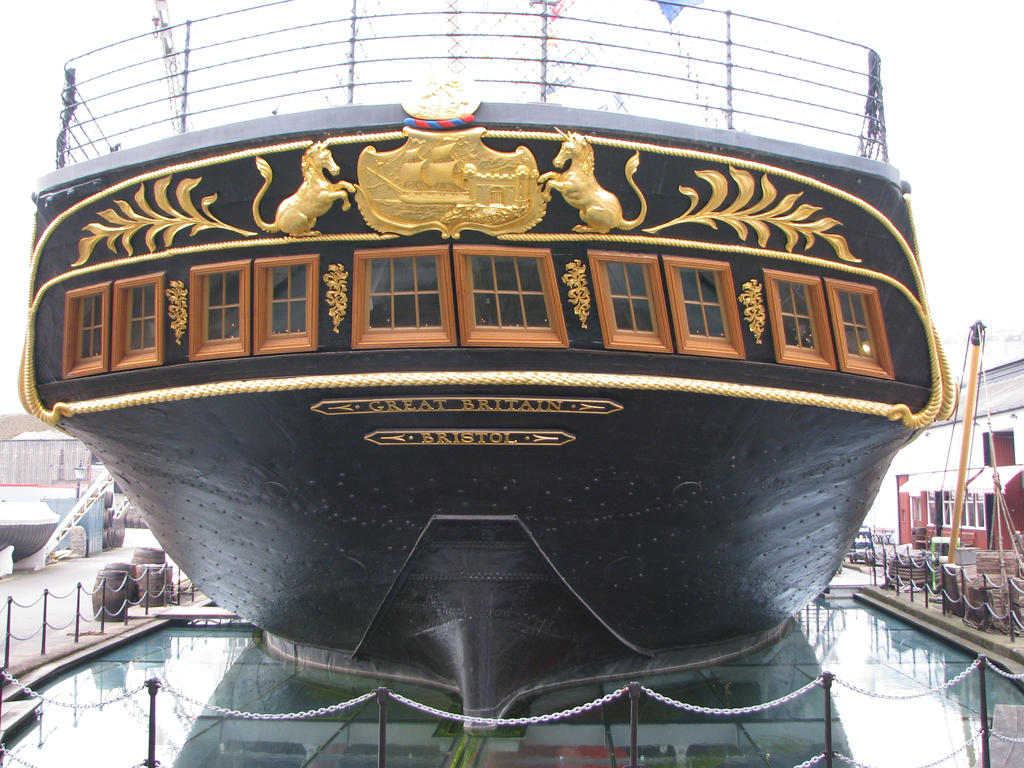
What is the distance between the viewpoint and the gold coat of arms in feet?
15.6

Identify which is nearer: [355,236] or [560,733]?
[355,236]

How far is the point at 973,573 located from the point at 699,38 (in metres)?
12.3

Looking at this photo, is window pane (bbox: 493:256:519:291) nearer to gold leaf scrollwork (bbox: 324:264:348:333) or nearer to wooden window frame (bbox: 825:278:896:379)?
gold leaf scrollwork (bbox: 324:264:348:333)

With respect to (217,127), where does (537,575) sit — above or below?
below

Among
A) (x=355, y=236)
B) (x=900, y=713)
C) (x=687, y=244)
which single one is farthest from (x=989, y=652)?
(x=355, y=236)

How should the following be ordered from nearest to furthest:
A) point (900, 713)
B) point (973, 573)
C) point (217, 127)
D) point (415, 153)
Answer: point (415, 153)
point (217, 127)
point (900, 713)
point (973, 573)

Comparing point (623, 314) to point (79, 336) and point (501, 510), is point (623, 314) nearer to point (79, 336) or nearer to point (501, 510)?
point (501, 510)

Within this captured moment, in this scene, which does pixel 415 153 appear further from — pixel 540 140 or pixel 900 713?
pixel 900 713

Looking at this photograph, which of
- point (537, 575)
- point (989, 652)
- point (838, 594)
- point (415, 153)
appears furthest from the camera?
point (838, 594)

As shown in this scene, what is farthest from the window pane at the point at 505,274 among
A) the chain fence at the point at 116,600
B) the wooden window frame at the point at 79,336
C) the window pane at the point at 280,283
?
the chain fence at the point at 116,600

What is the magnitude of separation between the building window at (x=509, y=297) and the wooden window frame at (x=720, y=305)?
749 millimetres

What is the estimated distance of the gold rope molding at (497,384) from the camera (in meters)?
4.78

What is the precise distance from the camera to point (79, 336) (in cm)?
593

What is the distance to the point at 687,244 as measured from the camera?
16.5 ft
